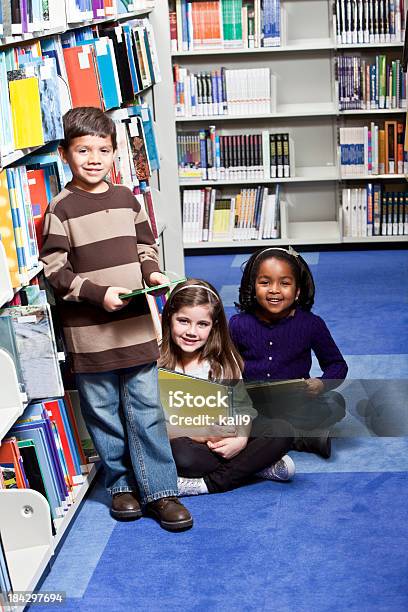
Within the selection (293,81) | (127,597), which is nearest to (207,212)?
(293,81)

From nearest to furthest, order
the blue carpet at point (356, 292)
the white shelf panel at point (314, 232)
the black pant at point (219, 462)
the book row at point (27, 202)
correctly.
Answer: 1. the book row at point (27, 202)
2. the black pant at point (219, 462)
3. the blue carpet at point (356, 292)
4. the white shelf panel at point (314, 232)

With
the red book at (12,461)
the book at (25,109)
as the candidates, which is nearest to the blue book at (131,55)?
the book at (25,109)

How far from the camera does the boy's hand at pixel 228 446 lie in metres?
3.08

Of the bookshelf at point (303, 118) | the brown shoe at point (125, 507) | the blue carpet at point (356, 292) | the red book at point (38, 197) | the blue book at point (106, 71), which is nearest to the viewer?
the red book at point (38, 197)

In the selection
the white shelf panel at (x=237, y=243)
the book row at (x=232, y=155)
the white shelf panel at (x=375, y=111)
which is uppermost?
the white shelf panel at (x=375, y=111)

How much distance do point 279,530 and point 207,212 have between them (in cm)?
398

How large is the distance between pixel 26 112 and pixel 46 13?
0.44m

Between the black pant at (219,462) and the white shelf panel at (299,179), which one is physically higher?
the white shelf panel at (299,179)

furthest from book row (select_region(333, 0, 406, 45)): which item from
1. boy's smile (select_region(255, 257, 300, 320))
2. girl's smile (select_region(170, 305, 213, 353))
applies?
girl's smile (select_region(170, 305, 213, 353))

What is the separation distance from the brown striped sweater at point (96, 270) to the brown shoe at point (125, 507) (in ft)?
1.37

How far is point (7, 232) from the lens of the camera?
2.55 metres

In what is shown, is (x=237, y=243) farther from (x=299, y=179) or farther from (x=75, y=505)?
(x=75, y=505)

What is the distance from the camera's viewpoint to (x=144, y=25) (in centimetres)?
445

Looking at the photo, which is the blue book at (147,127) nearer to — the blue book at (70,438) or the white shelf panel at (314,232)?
the blue book at (70,438)
